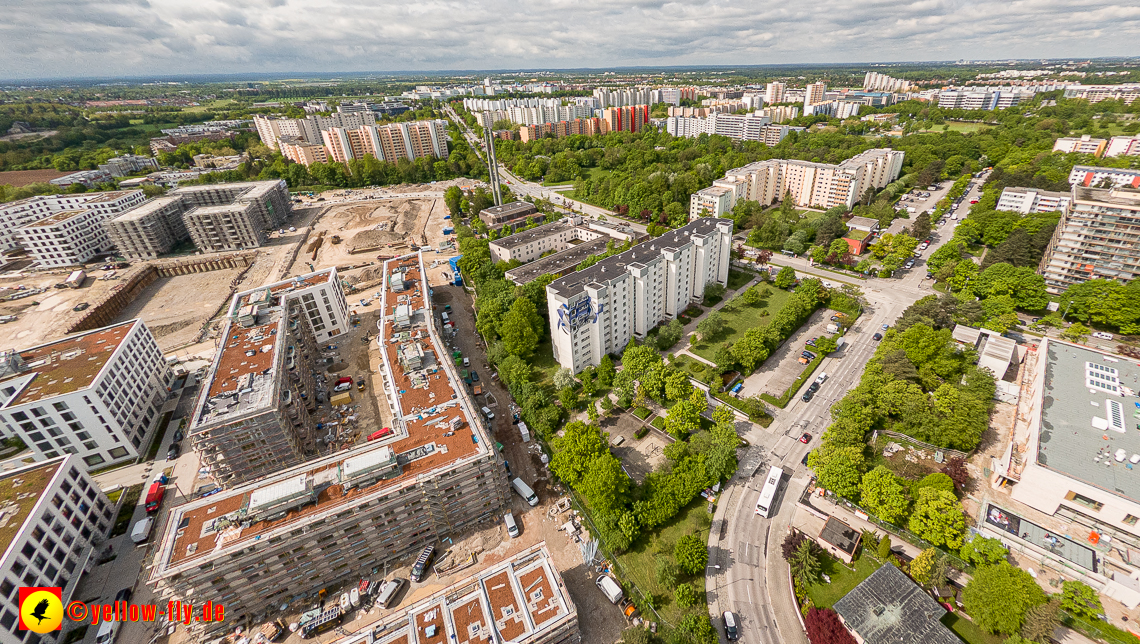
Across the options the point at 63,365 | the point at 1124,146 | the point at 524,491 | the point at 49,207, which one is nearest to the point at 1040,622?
the point at 524,491

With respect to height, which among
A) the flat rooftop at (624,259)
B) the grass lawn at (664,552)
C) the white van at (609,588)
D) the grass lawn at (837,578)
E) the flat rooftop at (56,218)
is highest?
the flat rooftop at (56,218)

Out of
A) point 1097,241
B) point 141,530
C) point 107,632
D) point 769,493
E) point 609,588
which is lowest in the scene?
point 609,588

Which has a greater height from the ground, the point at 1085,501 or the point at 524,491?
the point at 1085,501

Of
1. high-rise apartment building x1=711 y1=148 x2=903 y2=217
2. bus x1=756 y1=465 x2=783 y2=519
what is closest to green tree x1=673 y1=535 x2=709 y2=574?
bus x1=756 y1=465 x2=783 y2=519

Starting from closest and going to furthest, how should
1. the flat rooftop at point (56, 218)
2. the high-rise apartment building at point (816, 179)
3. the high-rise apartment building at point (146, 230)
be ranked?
the flat rooftop at point (56, 218) < the high-rise apartment building at point (146, 230) < the high-rise apartment building at point (816, 179)

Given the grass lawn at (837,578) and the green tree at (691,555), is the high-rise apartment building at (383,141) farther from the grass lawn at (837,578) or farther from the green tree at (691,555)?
the grass lawn at (837,578)

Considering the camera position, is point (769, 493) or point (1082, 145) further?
point (1082, 145)

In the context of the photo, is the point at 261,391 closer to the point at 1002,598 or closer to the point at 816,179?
the point at 1002,598

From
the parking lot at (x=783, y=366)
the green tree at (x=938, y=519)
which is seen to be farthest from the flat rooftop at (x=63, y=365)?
the green tree at (x=938, y=519)
